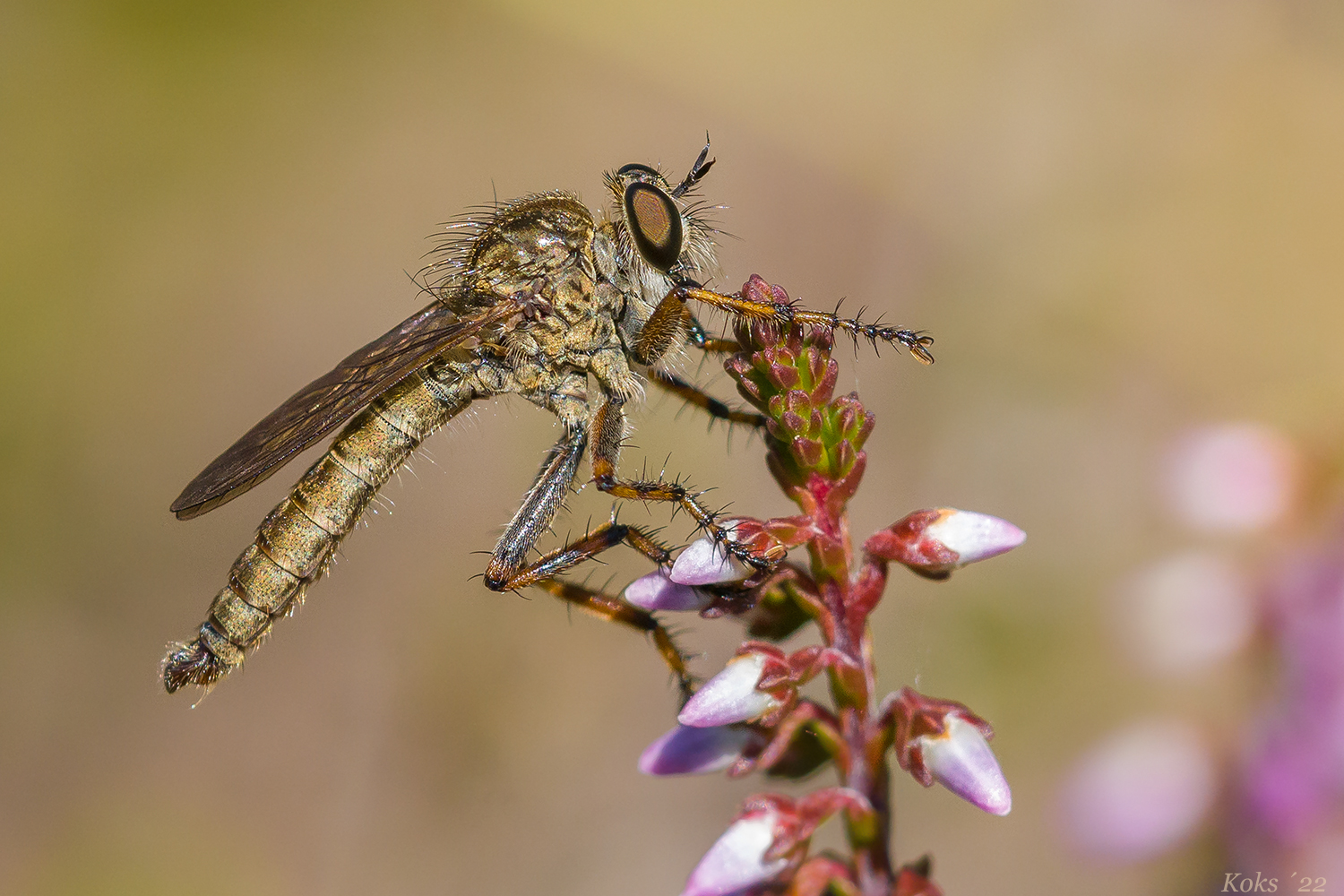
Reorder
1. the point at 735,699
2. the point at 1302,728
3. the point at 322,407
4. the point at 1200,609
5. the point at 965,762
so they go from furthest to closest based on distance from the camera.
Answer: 1. the point at 322,407
2. the point at 1200,609
3. the point at 1302,728
4. the point at 735,699
5. the point at 965,762

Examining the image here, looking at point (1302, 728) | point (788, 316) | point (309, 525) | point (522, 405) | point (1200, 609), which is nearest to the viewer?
point (788, 316)

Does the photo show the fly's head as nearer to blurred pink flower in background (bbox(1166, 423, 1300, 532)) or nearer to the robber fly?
the robber fly

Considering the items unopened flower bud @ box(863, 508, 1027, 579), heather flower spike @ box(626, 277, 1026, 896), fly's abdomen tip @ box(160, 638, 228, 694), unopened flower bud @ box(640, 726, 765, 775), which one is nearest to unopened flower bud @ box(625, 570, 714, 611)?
heather flower spike @ box(626, 277, 1026, 896)

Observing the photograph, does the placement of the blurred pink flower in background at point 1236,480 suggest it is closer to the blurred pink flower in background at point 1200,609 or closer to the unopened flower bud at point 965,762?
the blurred pink flower in background at point 1200,609

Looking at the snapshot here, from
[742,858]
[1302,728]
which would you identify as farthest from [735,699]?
[1302,728]

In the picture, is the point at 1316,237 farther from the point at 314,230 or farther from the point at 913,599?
the point at 314,230

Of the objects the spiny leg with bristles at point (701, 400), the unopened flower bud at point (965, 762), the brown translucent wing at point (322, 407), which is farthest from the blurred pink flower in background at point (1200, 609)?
the brown translucent wing at point (322, 407)

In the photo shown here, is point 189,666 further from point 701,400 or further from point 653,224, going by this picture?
point 653,224
